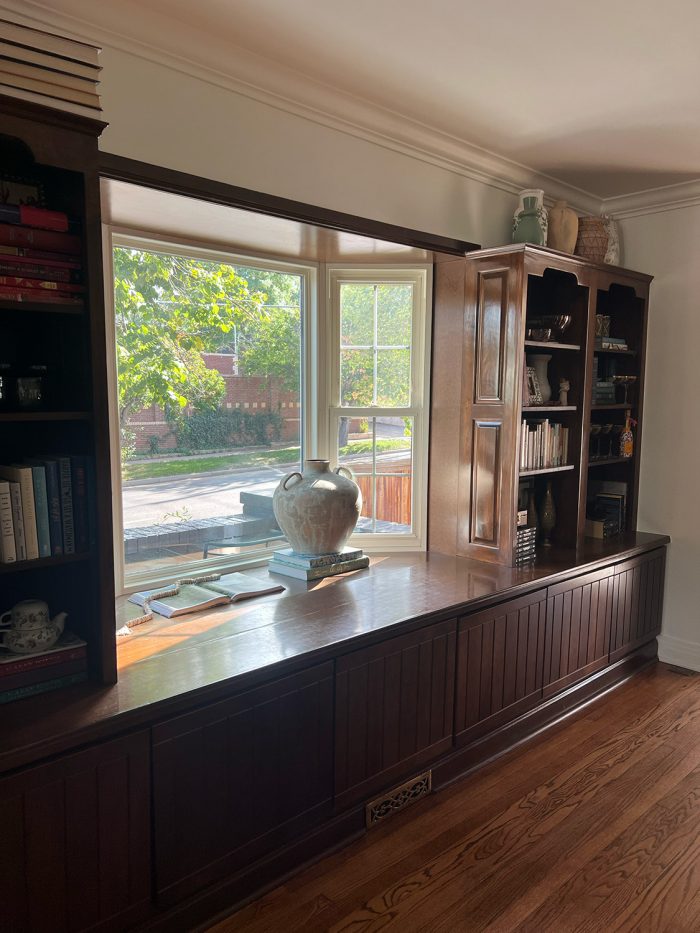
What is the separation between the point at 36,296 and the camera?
5.91ft

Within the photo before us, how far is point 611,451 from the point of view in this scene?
4.07 meters

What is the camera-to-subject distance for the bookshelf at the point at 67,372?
1.75 m

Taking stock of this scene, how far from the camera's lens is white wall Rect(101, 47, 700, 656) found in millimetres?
2309

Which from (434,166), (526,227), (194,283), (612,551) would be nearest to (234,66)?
(194,283)

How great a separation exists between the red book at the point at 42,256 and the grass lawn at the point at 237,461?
1.13m

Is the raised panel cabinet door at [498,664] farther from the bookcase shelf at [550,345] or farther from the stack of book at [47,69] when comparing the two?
the stack of book at [47,69]

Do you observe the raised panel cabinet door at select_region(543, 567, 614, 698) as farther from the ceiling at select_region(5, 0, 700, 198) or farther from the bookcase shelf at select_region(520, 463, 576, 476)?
the ceiling at select_region(5, 0, 700, 198)

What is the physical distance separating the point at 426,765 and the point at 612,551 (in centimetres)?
154

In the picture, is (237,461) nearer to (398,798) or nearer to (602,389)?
(398,798)

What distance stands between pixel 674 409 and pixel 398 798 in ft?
8.59

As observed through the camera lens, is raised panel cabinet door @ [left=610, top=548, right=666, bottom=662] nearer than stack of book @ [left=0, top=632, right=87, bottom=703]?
No

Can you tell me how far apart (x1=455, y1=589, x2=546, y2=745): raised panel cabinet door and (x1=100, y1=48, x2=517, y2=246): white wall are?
1708 mm

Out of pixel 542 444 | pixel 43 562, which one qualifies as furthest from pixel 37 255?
pixel 542 444

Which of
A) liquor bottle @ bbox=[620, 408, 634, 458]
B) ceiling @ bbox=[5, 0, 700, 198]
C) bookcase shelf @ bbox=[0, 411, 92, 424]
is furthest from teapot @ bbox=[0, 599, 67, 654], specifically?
liquor bottle @ bbox=[620, 408, 634, 458]
